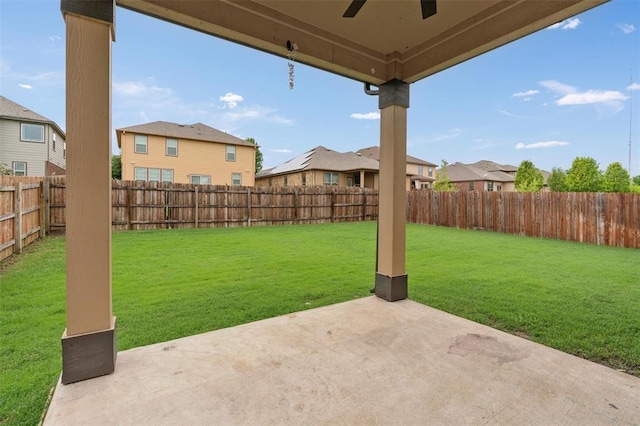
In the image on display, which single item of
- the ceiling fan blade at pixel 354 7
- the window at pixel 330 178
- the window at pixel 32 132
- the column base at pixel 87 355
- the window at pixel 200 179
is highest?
the window at pixel 32 132

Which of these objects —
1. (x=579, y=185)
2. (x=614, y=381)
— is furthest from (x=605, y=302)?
(x=579, y=185)

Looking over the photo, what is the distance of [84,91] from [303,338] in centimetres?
229

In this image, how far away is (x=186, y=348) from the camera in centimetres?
234

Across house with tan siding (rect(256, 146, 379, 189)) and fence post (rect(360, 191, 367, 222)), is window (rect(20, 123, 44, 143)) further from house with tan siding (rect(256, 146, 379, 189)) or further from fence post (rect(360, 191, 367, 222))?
fence post (rect(360, 191, 367, 222))

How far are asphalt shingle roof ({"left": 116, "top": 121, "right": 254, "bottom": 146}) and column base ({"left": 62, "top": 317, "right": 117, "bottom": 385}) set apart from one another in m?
16.2

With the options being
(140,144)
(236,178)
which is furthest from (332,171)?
(140,144)

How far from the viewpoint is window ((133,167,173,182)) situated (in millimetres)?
15656

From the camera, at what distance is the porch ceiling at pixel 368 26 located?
227 cm

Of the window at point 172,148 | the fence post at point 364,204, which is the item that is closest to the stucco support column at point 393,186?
the fence post at point 364,204

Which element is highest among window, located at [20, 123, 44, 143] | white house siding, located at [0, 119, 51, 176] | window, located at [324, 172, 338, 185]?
window, located at [20, 123, 44, 143]

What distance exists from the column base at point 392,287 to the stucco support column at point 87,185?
2.60 m

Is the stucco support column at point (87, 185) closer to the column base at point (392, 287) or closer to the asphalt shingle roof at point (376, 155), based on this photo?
the column base at point (392, 287)

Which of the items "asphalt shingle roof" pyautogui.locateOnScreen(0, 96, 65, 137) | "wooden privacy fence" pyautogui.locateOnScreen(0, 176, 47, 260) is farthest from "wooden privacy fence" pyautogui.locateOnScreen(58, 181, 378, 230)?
"asphalt shingle roof" pyautogui.locateOnScreen(0, 96, 65, 137)

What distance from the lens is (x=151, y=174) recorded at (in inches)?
627
